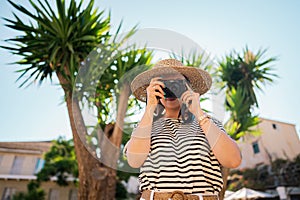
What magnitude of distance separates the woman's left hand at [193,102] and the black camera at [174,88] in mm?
48

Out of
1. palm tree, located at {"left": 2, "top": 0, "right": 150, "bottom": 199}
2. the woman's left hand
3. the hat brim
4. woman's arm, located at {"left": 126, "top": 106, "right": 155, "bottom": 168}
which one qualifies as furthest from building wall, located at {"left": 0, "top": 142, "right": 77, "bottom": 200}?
the woman's left hand

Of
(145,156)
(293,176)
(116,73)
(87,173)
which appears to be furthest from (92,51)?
(293,176)

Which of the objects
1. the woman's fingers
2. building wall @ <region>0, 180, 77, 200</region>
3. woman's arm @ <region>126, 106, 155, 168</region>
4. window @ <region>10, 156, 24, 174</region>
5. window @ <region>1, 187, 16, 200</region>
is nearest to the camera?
woman's arm @ <region>126, 106, 155, 168</region>

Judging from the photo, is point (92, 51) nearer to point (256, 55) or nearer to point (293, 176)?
point (256, 55)

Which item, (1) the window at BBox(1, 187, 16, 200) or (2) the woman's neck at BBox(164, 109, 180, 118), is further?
(1) the window at BBox(1, 187, 16, 200)

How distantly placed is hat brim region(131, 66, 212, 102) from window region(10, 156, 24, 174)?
1533 centimetres

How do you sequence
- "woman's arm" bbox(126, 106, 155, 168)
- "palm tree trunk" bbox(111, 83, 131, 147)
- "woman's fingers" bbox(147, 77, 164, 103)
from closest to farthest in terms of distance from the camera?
"woman's arm" bbox(126, 106, 155, 168) < "woman's fingers" bbox(147, 77, 164, 103) < "palm tree trunk" bbox(111, 83, 131, 147)

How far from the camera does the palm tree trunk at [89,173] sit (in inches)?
120

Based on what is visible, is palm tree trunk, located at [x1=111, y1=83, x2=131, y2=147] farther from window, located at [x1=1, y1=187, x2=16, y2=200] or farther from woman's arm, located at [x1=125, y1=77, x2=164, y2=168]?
window, located at [x1=1, y1=187, x2=16, y2=200]

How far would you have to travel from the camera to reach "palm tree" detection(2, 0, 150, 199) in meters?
3.36

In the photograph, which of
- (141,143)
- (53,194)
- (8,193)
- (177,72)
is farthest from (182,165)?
(8,193)

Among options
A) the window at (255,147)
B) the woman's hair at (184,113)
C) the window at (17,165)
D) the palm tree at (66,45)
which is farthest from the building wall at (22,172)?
the woman's hair at (184,113)

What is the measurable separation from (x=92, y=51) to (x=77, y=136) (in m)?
1.60

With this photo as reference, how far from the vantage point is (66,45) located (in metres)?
3.83
